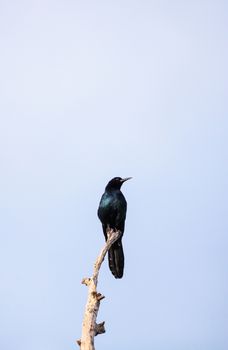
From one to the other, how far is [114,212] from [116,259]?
139 centimetres

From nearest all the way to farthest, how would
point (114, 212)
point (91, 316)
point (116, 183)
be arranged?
point (91, 316)
point (114, 212)
point (116, 183)

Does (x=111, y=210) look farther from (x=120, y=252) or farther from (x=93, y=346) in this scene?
(x=93, y=346)

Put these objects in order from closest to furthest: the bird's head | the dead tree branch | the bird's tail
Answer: the dead tree branch < the bird's tail < the bird's head

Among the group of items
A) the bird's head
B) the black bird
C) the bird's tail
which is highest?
the bird's head

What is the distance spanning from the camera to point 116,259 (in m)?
15.8

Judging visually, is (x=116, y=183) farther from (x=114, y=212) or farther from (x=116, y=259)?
(x=116, y=259)

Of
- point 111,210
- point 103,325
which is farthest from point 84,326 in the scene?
point 111,210

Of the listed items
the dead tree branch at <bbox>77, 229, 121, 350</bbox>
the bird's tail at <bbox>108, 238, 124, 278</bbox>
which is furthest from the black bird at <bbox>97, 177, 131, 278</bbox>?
the dead tree branch at <bbox>77, 229, 121, 350</bbox>

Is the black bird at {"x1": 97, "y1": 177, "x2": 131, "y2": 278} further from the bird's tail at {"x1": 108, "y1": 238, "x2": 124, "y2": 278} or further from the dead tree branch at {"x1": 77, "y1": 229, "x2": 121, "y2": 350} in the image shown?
the dead tree branch at {"x1": 77, "y1": 229, "x2": 121, "y2": 350}

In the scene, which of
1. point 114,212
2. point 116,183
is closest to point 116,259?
point 114,212

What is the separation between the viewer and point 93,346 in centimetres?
1242

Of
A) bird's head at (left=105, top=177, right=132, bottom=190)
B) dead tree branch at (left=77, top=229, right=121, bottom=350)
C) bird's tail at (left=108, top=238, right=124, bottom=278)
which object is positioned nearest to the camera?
dead tree branch at (left=77, top=229, right=121, bottom=350)

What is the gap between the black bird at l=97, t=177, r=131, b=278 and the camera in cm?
1588

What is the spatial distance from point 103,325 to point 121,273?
2.96 metres
